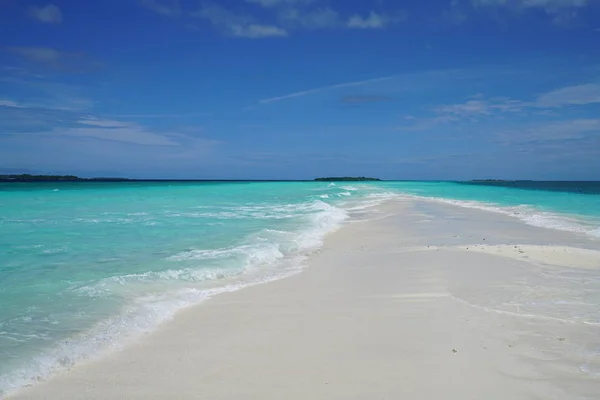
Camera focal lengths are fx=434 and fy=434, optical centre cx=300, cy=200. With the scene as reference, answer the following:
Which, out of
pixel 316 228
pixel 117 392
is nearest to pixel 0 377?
pixel 117 392

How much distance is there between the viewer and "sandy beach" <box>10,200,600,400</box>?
12.2 feet

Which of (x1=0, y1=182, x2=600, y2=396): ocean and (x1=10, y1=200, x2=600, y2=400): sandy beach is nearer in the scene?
(x1=10, y1=200, x2=600, y2=400): sandy beach

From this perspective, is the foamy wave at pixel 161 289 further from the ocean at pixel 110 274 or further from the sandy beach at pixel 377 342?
the sandy beach at pixel 377 342

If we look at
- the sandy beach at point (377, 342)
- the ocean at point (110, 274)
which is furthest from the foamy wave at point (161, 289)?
the sandy beach at point (377, 342)

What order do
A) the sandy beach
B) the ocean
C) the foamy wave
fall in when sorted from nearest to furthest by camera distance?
the sandy beach < the foamy wave < the ocean

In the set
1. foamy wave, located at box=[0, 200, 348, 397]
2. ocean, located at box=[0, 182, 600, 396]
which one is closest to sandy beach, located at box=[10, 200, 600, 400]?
foamy wave, located at box=[0, 200, 348, 397]

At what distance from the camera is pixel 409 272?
8.20m

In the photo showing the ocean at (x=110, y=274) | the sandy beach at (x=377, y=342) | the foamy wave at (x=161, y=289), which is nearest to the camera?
the sandy beach at (x=377, y=342)

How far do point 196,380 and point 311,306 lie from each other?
250 centimetres

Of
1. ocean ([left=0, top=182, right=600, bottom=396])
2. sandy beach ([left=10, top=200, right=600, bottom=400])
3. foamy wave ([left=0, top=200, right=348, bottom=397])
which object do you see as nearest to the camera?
sandy beach ([left=10, top=200, right=600, bottom=400])

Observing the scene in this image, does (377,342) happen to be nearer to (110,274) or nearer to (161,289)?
(161,289)

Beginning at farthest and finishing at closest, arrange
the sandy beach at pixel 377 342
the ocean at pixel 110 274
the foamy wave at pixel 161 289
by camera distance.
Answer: the ocean at pixel 110 274
the foamy wave at pixel 161 289
the sandy beach at pixel 377 342

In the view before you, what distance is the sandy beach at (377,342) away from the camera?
3.71 m

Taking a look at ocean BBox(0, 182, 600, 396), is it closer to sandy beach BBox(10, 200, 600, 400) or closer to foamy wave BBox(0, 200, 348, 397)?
foamy wave BBox(0, 200, 348, 397)
